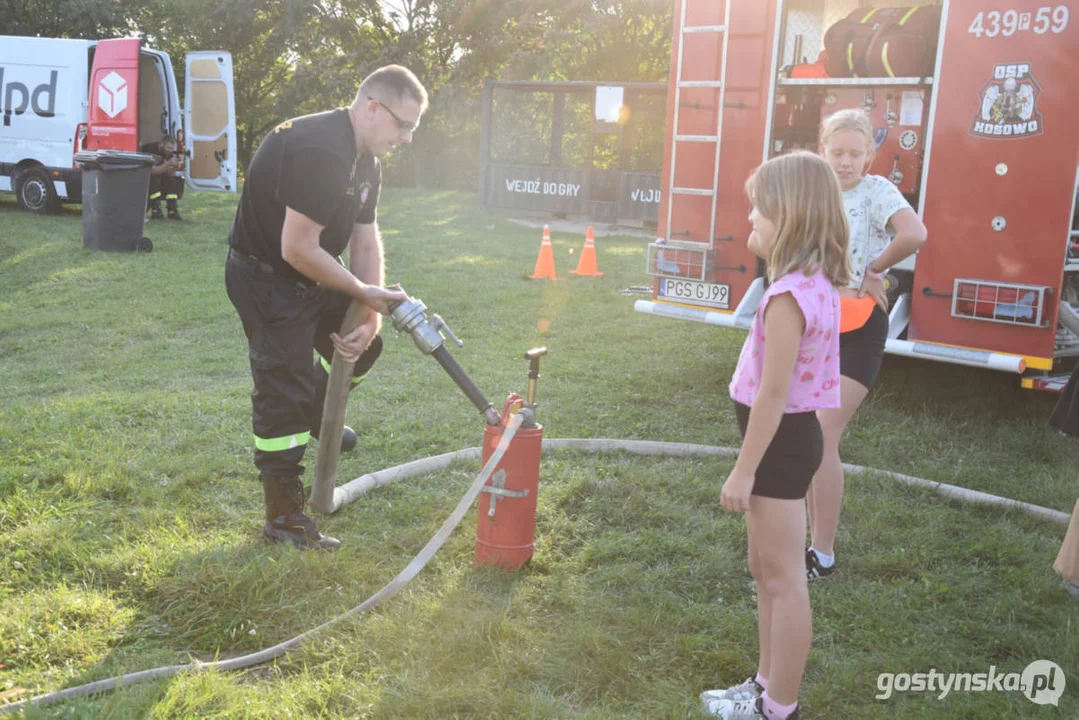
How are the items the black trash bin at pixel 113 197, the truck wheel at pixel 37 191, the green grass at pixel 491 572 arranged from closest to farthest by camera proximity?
the green grass at pixel 491 572
the black trash bin at pixel 113 197
the truck wheel at pixel 37 191

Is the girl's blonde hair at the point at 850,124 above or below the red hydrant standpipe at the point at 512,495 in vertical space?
above

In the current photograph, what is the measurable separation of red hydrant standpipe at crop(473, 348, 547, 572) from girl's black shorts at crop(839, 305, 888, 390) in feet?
3.71

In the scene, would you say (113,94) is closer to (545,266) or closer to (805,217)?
(545,266)

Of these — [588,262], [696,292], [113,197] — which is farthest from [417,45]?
[696,292]

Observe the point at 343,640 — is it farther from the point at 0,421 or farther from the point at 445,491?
the point at 0,421

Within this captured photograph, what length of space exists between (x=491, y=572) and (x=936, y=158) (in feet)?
11.8

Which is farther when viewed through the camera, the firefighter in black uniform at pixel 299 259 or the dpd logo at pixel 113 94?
the dpd logo at pixel 113 94

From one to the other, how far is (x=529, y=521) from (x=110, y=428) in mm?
2883

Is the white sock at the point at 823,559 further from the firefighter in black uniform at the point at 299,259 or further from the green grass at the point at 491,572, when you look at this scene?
Result: the firefighter in black uniform at the point at 299,259

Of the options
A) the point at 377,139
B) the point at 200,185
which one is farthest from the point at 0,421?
the point at 200,185

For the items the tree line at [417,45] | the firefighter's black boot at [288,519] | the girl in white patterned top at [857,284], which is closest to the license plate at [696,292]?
the girl in white patterned top at [857,284]

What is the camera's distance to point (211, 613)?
3.24 metres

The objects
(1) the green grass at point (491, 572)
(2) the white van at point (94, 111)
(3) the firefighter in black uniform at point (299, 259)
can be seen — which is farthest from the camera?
(2) the white van at point (94, 111)

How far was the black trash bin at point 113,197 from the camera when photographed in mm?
11820
